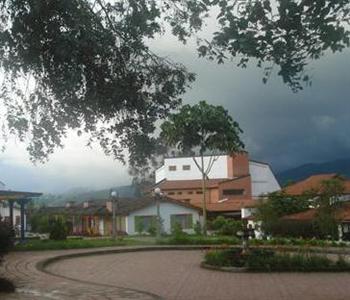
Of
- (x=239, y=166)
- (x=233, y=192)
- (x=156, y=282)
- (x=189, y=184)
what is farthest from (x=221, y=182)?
(x=156, y=282)

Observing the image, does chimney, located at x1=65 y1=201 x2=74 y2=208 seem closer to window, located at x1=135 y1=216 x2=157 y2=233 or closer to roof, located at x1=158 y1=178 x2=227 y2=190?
roof, located at x1=158 y1=178 x2=227 y2=190

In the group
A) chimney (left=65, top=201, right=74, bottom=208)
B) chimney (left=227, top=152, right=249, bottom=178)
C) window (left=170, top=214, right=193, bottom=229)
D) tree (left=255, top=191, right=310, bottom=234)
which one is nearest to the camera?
tree (left=255, top=191, right=310, bottom=234)

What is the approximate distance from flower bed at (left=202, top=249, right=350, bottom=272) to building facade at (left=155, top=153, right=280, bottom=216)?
41.1m

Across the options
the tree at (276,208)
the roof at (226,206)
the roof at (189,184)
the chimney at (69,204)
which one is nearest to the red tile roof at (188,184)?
the roof at (189,184)

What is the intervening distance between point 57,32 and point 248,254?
1238 cm

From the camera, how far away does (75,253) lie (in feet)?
76.0

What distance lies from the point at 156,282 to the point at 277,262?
4.74 metres

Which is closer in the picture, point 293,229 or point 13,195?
point 13,195

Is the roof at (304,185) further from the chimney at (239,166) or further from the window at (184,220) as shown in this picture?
the chimney at (239,166)

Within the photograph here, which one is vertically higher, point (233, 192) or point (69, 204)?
point (233, 192)

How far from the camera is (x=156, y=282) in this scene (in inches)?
595

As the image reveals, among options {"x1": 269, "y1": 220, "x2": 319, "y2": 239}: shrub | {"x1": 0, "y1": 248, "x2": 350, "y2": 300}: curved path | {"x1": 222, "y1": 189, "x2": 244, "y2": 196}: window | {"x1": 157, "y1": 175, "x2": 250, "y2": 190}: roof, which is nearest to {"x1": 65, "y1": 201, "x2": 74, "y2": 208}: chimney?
{"x1": 157, "y1": 175, "x2": 250, "y2": 190}: roof

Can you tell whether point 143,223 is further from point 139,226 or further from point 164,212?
point 164,212

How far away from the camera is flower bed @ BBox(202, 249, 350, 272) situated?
18266mm
